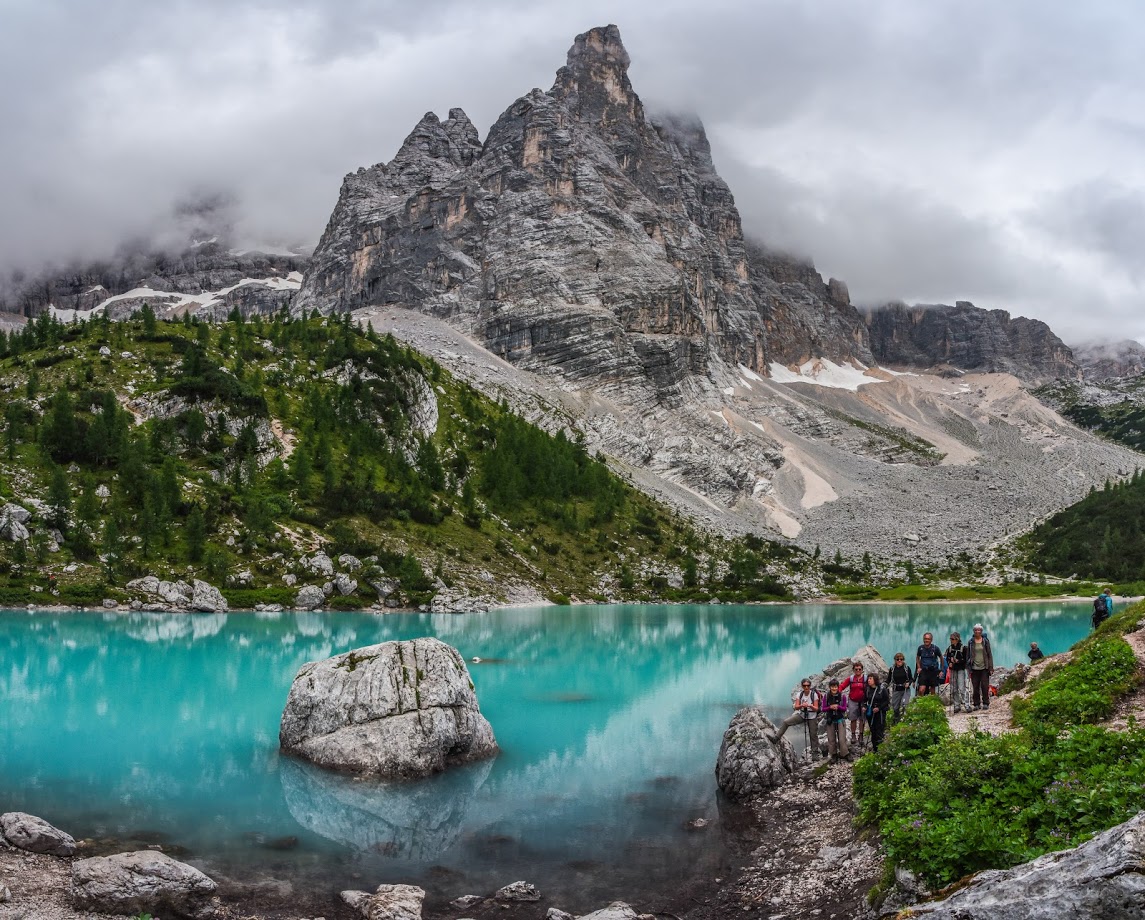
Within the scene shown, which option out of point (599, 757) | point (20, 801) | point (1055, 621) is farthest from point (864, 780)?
point (1055, 621)

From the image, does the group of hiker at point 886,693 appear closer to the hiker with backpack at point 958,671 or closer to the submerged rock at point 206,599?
the hiker with backpack at point 958,671

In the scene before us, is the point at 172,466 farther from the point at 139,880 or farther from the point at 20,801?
the point at 139,880

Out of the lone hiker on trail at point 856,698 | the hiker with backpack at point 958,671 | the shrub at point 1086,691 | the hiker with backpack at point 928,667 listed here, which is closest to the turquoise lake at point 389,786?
the lone hiker on trail at point 856,698

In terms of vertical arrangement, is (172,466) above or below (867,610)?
above

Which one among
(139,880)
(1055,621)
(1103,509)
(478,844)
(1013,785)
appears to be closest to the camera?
(1013,785)

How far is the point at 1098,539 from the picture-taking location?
156000mm

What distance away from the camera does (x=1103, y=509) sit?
551ft

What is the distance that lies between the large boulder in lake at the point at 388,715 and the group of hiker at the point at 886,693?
1062 cm

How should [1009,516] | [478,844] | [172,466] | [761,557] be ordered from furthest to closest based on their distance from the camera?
Answer: [1009,516], [761,557], [172,466], [478,844]

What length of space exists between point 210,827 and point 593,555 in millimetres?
99032

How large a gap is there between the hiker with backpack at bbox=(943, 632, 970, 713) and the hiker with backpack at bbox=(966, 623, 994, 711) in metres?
0.25

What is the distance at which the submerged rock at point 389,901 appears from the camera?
1592cm

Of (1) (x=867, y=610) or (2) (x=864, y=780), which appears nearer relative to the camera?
(2) (x=864, y=780)

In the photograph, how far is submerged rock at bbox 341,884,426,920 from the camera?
15.9 m
